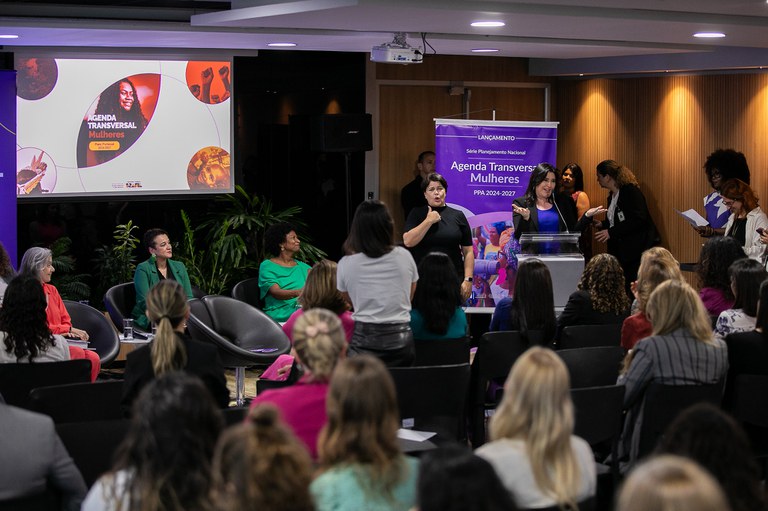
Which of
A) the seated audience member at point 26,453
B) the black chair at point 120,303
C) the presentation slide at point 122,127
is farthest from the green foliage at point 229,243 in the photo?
the seated audience member at point 26,453

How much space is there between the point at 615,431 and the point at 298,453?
2.36 metres

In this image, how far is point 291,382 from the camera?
16.2 ft

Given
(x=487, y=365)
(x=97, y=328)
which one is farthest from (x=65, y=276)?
(x=487, y=365)

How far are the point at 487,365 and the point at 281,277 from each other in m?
2.78

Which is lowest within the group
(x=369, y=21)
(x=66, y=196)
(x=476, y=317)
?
(x=476, y=317)

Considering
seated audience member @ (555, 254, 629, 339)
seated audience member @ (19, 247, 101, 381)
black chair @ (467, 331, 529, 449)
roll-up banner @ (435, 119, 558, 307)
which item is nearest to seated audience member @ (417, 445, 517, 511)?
black chair @ (467, 331, 529, 449)

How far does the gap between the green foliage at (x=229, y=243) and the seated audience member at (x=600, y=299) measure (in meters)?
4.35

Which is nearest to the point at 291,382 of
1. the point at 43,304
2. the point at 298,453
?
the point at 43,304

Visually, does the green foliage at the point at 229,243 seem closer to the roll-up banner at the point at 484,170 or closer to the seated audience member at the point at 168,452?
the roll-up banner at the point at 484,170

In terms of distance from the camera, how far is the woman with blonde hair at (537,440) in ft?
9.35

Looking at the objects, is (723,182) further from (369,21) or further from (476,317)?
(369,21)

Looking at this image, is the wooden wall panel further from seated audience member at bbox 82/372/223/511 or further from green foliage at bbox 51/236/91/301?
seated audience member at bbox 82/372/223/511

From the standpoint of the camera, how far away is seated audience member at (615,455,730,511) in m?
1.80

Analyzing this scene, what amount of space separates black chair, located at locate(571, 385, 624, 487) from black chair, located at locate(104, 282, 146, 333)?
406 cm
